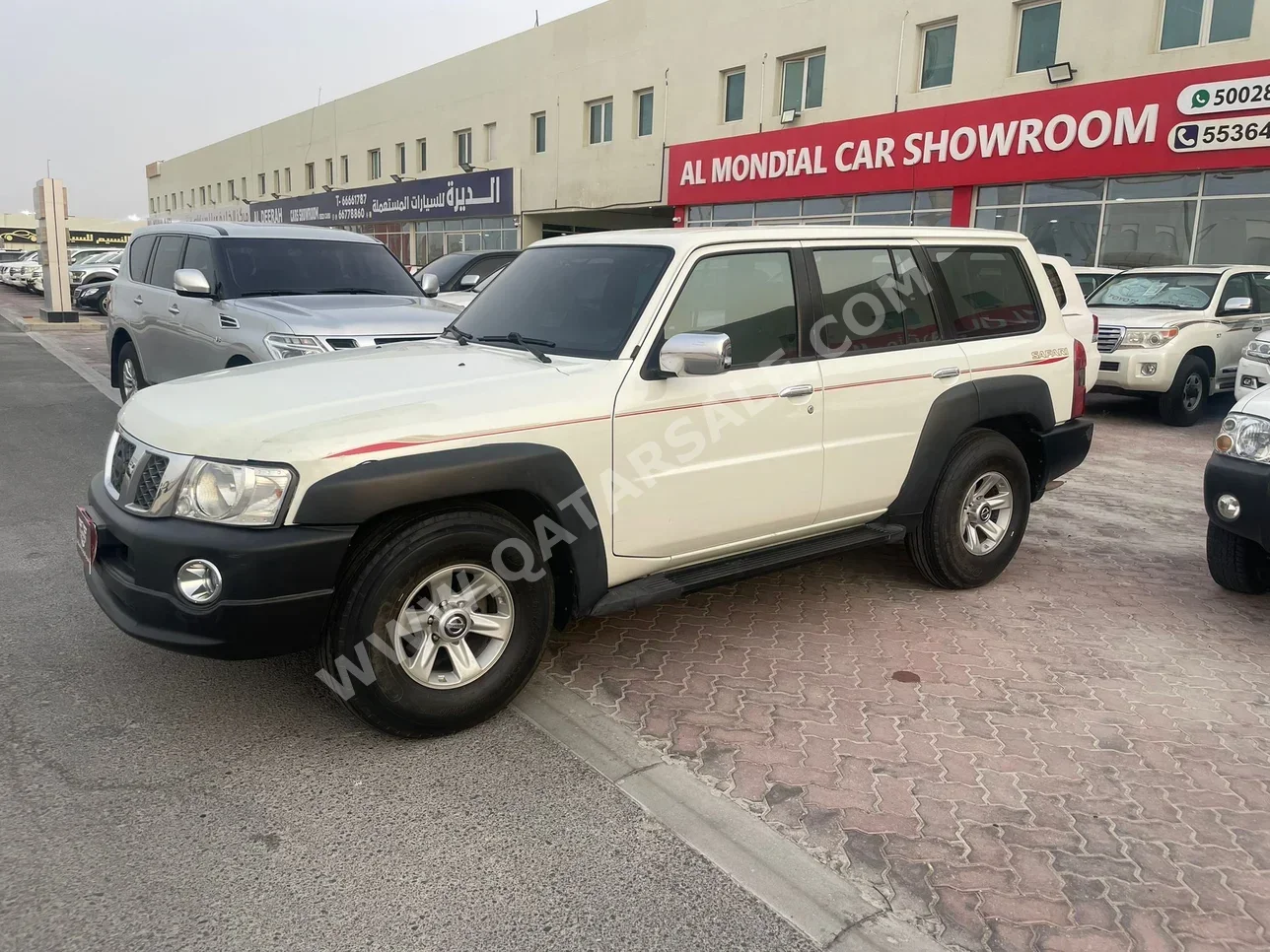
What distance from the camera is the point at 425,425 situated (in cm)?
338

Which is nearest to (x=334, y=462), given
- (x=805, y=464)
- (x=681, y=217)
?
(x=805, y=464)

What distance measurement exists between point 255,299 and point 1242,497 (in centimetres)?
664

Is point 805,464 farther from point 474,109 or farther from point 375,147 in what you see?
point 375,147

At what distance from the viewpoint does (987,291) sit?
534 cm

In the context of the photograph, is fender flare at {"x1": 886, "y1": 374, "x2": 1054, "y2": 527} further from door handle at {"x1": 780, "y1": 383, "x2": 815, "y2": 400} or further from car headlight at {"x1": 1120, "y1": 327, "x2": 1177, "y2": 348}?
car headlight at {"x1": 1120, "y1": 327, "x2": 1177, "y2": 348}

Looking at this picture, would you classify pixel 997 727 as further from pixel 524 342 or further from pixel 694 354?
pixel 524 342

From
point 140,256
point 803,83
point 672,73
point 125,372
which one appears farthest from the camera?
point 672,73

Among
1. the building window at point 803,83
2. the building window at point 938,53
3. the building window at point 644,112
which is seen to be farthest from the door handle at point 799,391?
the building window at point 644,112

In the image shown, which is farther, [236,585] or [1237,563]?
[1237,563]

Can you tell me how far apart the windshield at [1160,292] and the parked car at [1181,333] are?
11 mm

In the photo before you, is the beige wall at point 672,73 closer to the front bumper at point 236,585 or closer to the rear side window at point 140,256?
the rear side window at point 140,256

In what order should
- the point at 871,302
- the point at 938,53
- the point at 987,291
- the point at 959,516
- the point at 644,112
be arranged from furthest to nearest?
the point at 644,112 < the point at 938,53 < the point at 987,291 < the point at 959,516 < the point at 871,302

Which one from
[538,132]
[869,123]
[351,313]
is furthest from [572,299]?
[538,132]

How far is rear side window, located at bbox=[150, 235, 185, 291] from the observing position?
8518 millimetres
